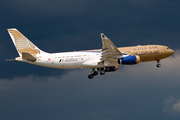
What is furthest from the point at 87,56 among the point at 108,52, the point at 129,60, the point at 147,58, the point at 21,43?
the point at 21,43

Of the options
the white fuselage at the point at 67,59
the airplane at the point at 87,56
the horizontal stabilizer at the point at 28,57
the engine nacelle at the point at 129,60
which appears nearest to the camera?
the horizontal stabilizer at the point at 28,57

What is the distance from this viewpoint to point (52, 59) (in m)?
63.3

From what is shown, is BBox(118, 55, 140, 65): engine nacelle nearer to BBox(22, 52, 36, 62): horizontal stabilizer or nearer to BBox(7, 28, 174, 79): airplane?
BBox(7, 28, 174, 79): airplane

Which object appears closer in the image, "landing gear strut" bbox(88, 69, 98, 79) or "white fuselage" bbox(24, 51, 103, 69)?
"white fuselage" bbox(24, 51, 103, 69)

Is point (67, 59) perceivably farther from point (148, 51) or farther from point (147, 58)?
point (148, 51)

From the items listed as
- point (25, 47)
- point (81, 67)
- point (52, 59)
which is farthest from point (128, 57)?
point (25, 47)

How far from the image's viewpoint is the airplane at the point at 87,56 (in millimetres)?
61031

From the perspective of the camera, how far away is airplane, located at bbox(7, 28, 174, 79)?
61.0 m

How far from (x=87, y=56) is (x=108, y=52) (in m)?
6.83

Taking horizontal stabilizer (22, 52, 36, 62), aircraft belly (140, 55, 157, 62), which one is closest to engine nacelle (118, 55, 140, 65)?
aircraft belly (140, 55, 157, 62)

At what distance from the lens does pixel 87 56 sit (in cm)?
6431

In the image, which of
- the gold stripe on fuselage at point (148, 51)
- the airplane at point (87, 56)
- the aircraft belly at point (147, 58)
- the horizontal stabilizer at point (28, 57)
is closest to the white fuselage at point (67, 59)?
the airplane at point (87, 56)

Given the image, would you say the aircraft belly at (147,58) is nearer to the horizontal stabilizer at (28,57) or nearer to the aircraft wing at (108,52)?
the aircraft wing at (108,52)

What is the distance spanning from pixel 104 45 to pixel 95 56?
27.3 ft
